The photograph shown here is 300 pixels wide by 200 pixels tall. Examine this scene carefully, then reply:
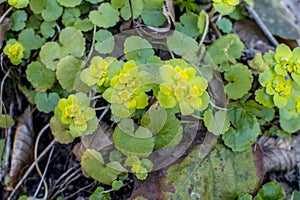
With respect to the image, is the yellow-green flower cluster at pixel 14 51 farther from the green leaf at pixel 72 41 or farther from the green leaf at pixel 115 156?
the green leaf at pixel 115 156

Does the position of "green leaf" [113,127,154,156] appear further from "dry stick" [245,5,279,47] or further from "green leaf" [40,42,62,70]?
"dry stick" [245,5,279,47]

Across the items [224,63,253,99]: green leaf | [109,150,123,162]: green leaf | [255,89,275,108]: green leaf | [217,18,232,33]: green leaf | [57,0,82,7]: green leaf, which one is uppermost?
[57,0,82,7]: green leaf

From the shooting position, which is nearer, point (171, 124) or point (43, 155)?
point (171, 124)

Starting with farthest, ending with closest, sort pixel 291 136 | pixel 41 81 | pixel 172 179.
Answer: pixel 291 136, pixel 41 81, pixel 172 179

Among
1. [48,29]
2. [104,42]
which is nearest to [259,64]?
[104,42]

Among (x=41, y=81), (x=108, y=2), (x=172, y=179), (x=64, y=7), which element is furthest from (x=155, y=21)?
(x=172, y=179)

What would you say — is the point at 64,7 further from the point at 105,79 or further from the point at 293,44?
the point at 293,44

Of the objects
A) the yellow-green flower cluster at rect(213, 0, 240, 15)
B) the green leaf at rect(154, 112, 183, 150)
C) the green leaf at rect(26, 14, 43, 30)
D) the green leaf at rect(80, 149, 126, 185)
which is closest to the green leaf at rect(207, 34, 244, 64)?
the yellow-green flower cluster at rect(213, 0, 240, 15)
